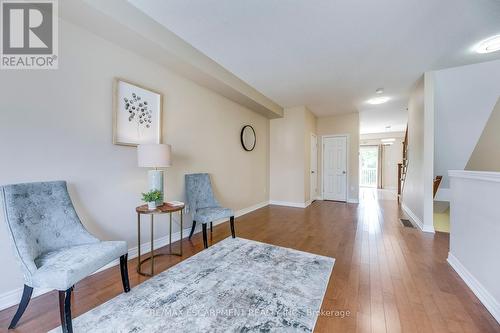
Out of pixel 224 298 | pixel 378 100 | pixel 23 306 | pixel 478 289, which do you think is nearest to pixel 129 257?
pixel 23 306

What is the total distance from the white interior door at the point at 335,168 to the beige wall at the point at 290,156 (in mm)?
1029

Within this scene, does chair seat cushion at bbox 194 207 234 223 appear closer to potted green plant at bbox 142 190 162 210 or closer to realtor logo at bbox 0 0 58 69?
potted green plant at bbox 142 190 162 210

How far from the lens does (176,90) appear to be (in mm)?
2836

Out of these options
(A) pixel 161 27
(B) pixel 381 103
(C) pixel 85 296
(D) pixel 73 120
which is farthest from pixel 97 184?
(B) pixel 381 103

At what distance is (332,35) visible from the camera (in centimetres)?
228

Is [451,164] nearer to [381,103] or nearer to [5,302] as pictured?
[381,103]

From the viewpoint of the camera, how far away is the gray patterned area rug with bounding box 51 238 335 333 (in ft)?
4.43

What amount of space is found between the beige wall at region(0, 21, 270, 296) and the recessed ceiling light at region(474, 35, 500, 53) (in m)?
3.74

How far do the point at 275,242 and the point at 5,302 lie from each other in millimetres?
2564

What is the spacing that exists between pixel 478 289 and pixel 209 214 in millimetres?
2626

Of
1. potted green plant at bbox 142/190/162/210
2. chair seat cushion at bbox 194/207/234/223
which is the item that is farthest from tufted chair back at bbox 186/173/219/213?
potted green plant at bbox 142/190/162/210

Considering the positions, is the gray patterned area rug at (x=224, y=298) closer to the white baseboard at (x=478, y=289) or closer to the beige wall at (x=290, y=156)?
the white baseboard at (x=478, y=289)

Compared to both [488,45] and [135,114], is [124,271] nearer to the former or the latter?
[135,114]

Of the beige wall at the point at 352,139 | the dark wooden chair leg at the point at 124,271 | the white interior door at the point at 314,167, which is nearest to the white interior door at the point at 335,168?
the beige wall at the point at 352,139
